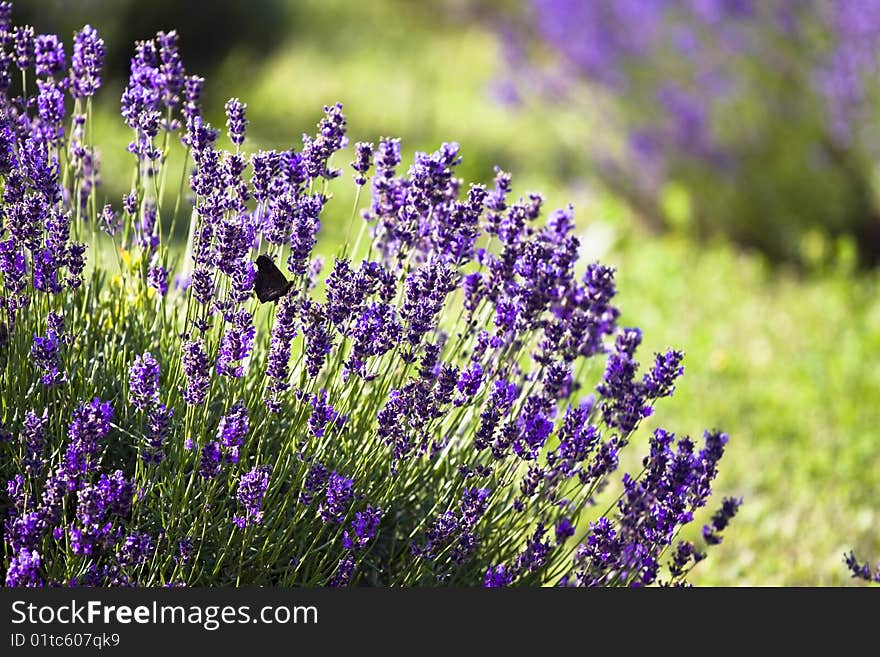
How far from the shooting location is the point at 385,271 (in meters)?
2.18

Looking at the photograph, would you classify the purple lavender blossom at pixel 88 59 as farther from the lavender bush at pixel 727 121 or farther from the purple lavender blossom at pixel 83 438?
the lavender bush at pixel 727 121

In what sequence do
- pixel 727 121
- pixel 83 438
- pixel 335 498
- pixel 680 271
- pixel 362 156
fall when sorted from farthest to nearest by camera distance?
pixel 727 121
pixel 680 271
pixel 362 156
pixel 335 498
pixel 83 438

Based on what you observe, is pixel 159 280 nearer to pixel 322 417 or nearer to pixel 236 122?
pixel 236 122

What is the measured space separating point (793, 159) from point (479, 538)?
516cm

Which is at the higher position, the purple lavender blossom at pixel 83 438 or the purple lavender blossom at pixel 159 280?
the purple lavender blossom at pixel 159 280

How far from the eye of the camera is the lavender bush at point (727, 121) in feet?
21.3

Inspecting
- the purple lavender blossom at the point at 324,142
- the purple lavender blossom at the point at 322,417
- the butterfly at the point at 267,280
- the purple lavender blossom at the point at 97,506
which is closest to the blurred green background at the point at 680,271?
the purple lavender blossom at the point at 324,142

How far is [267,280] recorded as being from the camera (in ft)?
6.76

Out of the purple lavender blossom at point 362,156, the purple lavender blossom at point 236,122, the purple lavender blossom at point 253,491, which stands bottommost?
the purple lavender blossom at point 253,491

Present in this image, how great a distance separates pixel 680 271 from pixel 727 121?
1105mm

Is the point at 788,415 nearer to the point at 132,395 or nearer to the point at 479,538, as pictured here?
the point at 479,538

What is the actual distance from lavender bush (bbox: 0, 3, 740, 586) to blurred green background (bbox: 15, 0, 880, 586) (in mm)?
305

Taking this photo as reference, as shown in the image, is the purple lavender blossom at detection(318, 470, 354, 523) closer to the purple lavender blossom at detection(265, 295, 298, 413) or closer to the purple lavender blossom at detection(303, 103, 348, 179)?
the purple lavender blossom at detection(265, 295, 298, 413)

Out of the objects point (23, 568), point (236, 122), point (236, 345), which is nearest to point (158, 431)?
point (236, 345)
